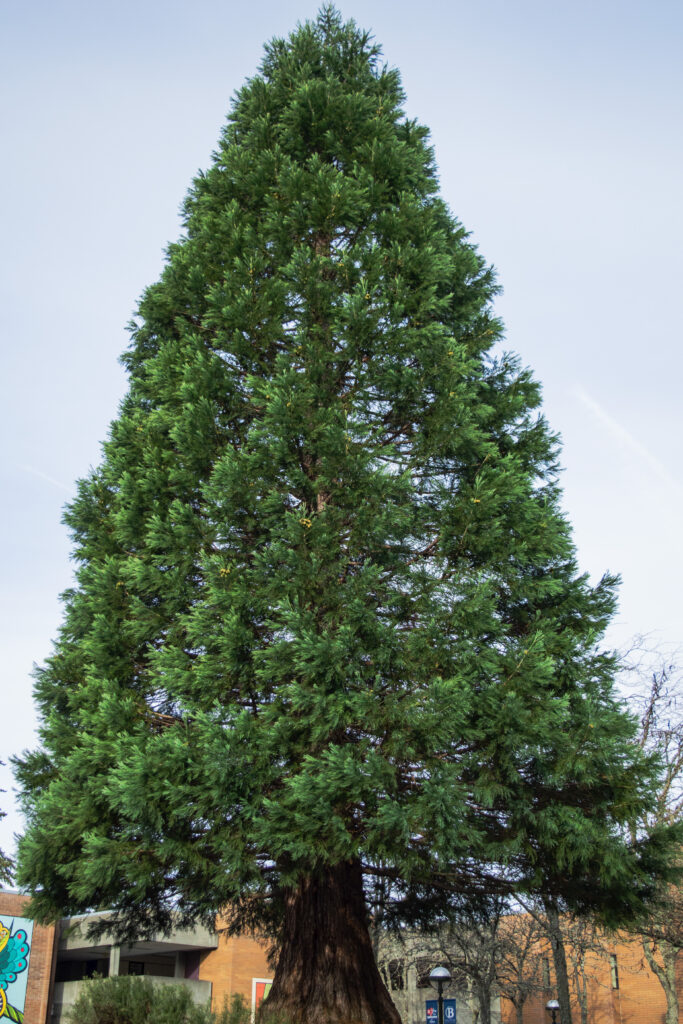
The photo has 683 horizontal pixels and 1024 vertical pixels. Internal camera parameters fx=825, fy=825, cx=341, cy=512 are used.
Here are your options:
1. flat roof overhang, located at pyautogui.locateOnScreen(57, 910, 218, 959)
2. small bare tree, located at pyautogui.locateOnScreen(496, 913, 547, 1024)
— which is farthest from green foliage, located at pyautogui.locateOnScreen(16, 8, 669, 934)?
flat roof overhang, located at pyautogui.locateOnScreen(57, 910, 218, 959)

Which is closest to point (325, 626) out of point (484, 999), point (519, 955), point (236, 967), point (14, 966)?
point (519, 955)

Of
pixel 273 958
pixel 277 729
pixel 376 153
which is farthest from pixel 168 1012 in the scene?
pixel 376 153

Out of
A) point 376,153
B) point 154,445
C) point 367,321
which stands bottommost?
point 154,445

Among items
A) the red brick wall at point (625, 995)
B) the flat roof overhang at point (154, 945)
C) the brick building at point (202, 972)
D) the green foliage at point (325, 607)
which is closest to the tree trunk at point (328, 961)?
the green foliage at point (325, 607)

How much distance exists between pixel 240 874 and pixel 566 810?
355 cm

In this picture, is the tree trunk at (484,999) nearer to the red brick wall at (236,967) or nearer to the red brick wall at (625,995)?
the red brick wall at (625,995)

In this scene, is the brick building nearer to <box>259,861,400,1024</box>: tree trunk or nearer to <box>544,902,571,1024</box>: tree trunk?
<box>544,902,571,1024</box>: tree trunk

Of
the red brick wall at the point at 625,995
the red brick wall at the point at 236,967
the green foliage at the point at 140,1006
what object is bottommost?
the red brick wall at the point at 625,995

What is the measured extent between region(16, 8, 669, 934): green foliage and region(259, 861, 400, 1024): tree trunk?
590 millimetres

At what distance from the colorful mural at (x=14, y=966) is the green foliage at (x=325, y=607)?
62.4 feet

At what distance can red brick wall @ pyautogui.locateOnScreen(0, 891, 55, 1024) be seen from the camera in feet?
93.9

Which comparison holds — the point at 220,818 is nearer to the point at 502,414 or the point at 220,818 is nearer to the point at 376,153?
the point at 502,414

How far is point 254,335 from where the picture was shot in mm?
11609

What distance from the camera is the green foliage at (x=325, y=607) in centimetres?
880
